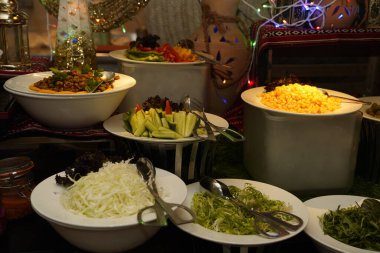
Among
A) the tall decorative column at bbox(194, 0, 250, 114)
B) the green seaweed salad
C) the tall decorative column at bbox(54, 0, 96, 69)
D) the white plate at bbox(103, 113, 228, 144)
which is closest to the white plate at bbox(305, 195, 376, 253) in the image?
the green seaweed salad

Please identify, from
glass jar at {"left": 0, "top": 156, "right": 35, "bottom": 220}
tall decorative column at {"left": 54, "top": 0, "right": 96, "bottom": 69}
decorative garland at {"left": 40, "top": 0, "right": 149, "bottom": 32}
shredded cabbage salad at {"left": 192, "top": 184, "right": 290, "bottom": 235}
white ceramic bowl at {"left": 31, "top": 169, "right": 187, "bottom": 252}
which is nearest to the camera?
white ceramic bowl at {"left": 31, "top": 169, "right": 187, "bottom": 252}

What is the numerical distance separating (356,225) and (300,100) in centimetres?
52

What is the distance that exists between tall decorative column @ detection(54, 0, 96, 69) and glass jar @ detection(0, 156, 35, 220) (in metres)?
0.61

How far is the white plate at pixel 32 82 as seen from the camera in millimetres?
1301

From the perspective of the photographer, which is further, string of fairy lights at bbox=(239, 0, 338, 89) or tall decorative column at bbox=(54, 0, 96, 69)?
string of fairy lights at bbox=(239, 0, 338, 89)

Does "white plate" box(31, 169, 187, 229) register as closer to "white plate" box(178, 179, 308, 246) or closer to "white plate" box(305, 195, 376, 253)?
"white plate" box(178, 179, 308, 246)

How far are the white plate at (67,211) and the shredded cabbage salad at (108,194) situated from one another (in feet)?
0.07

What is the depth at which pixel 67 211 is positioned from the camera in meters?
0.98

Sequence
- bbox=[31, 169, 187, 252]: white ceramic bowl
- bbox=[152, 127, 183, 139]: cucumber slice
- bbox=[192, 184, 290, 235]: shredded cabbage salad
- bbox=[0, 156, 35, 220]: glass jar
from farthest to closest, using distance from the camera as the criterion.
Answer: bbox=[152, 127, 183, 139]: cucumber slice, bbox=[0, 156, 35, 220]: glass jar, bbox=[192, 184, 290, 235]: shredded cabbage salad, bbox=[31, 169, 187, 252]: white ceramic bowl

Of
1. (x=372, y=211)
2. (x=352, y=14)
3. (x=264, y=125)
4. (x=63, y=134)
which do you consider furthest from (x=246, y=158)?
(x=352, y=14)

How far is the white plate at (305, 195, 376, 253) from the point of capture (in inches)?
39.6

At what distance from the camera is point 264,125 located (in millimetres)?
1457

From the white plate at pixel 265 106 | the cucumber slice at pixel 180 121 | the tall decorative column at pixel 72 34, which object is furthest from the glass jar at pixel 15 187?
the white plate at pixel 265 106

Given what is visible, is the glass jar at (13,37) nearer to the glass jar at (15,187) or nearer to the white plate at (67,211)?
the glass jar at (15,187)
